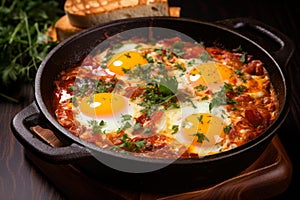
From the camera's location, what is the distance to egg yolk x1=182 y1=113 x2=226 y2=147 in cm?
305

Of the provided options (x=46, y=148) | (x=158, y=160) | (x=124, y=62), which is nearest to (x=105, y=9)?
(x=124, y=62)

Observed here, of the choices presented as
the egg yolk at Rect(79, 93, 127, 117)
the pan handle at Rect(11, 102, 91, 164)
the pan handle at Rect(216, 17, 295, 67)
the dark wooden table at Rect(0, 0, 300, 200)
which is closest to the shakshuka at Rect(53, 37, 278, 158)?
the egg yolk at Rect(79, 93, 127, 117)

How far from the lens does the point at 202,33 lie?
152 inches

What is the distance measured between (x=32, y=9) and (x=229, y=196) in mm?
2305

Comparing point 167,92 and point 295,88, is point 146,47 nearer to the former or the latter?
point 167,92

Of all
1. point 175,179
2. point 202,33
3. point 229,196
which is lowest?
point 229,196

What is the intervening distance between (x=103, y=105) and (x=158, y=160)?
0.69 meters

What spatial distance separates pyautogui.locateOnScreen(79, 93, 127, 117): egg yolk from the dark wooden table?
47cm

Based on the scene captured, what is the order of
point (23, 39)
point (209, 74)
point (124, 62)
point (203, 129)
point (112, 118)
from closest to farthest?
1. point (203, 129)
2. point (112, 118)
3. point (209, 74)
4. point (124, 62)
5. point (23, 39)

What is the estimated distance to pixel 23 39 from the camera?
4359mm

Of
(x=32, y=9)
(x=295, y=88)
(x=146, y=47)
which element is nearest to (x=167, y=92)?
(x=146, y=47)

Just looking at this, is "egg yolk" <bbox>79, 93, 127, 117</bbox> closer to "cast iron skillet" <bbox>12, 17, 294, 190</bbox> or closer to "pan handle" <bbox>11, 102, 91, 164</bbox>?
"cast iron skillet" <bbox>12, 17, 294, 190</bbox>

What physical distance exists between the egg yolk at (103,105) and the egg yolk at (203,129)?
15.7 inches

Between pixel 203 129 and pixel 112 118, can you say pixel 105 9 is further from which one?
pixel 203 129
